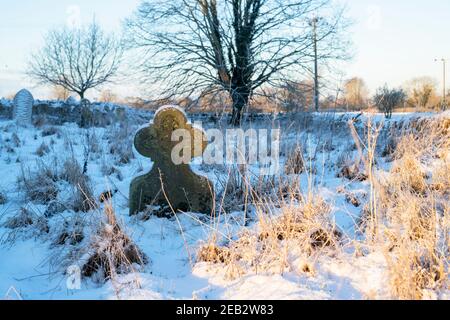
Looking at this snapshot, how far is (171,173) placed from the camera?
352cm

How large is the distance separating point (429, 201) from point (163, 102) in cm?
1055

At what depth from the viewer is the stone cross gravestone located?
3.49m

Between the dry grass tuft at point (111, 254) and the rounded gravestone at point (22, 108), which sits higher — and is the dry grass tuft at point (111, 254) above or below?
below

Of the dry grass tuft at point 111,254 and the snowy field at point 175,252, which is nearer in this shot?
the snowy field at point 175,252

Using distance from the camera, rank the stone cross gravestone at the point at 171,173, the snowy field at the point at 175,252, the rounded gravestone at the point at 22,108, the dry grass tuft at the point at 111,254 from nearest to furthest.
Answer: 1. the snowy field at the point at 175,252
2. the dry grass tuft at the point at 111,254
3. the stone cross gravestone at the point at 171,173
4. the rounded gravestone at the point at 22,108

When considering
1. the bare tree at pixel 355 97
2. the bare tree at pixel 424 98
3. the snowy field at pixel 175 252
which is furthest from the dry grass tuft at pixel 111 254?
the bare tree at pixel 424 98

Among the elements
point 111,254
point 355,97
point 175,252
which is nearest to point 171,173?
point 175,252

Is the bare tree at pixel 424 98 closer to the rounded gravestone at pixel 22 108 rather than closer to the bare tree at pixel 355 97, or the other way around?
the bare tree at pixel 355 97

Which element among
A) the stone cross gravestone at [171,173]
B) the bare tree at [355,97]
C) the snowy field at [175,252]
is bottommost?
the snowy field at [175,252]

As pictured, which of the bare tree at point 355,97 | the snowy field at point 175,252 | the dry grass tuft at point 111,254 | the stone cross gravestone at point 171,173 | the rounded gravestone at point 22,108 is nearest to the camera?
the snowy field at point 175,252

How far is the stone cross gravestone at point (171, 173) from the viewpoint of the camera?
3.49 metres

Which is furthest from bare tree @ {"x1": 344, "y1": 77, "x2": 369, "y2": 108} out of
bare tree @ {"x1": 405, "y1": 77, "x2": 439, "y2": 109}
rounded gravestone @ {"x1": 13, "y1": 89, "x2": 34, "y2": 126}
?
rounded gravestone @ {"x1": 13, "y1": 89, "x2": 34, "y2": 126}

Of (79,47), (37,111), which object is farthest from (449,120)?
(79,47)
